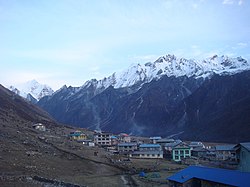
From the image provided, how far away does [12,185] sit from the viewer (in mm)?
36094

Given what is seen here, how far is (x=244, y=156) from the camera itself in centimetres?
3650

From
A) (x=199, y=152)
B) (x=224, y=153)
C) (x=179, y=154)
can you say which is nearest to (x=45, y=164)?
(x=179, y=154)

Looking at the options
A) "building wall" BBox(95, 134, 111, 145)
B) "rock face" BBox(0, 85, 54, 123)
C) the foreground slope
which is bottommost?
the foreground slope

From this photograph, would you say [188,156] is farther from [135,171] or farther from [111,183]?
[111,183]

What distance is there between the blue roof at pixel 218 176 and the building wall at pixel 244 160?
574 centimetres

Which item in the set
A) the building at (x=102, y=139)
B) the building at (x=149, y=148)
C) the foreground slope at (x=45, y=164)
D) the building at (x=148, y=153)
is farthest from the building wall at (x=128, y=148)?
the foreground slope at (x=45, y=164)

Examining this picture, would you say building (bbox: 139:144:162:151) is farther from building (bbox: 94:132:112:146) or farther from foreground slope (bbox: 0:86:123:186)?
foreground slope (bbox: 0:86:123:186)

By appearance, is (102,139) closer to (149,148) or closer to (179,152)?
(149,148)

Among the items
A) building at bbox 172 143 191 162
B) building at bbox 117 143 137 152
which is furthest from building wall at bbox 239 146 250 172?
building at bbox 117 143 137 152

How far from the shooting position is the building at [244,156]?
35.4 meters

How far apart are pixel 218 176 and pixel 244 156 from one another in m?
8.50

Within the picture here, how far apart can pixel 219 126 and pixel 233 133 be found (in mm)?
12758

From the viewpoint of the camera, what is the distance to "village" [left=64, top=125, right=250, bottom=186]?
3103 cm

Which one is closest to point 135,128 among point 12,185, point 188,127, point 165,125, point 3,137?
point 165,125
